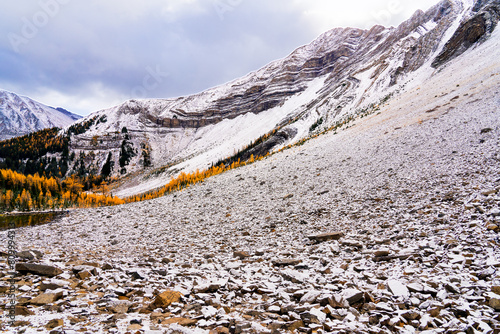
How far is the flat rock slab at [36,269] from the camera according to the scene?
6.94 meters

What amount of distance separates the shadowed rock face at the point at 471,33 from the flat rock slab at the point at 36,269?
88567 mm

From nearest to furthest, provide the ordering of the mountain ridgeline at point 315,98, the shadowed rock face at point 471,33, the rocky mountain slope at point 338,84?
1. the shadowed rock face at point 471,33
2. the rocky mountain slope at point 338,84
3. the mountain ridgeline at point 315,98

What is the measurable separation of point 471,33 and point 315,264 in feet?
289

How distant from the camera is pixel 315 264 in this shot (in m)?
7.79

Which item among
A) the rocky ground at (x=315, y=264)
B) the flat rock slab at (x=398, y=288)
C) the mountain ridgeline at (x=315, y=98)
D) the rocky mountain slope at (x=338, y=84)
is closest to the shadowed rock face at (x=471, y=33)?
the rocky mountain slope at (x=338, y=84)

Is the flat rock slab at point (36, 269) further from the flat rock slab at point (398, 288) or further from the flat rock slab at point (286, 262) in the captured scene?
the flat rock slab at point (398, 288)

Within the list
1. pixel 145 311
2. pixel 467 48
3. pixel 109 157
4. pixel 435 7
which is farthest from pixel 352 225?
pixel 109 157

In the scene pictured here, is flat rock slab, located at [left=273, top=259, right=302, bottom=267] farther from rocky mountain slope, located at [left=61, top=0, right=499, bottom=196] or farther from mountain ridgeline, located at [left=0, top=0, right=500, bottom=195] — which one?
rocky mountain slope, located at [left=61, top=0, right=499, bottom=196]

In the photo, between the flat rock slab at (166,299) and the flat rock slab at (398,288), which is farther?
the flat rock slab at (166,299)

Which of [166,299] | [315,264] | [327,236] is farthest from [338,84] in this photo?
[166,299]

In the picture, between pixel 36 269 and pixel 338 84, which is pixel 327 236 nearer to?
pixel 36 269

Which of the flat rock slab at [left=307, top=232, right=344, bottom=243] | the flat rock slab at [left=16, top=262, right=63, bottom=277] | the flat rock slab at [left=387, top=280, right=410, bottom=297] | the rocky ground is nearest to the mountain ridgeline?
the rocky ground

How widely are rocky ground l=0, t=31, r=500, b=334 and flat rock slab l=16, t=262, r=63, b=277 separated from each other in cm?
4

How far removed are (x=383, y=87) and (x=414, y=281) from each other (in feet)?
291
